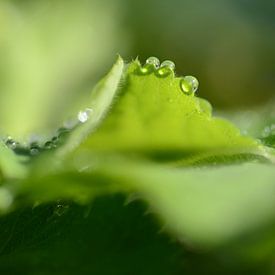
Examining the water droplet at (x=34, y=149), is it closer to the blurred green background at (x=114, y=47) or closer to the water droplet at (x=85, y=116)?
the water droplet at (x=85, y=116)

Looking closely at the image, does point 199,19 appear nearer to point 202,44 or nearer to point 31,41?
point 202,44

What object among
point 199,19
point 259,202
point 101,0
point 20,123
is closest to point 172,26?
point 199,19

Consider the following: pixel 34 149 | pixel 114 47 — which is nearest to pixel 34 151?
pixel 34 149

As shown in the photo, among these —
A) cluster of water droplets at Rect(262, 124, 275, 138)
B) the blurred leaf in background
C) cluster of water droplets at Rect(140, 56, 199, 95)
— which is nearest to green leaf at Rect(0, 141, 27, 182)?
cluster of water droplets at Rect(140, 56, 199, 95)

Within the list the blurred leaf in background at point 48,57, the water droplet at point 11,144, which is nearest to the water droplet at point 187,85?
the water droplet at point 11,144

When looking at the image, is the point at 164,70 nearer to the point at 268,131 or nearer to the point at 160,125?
the point at 160,125

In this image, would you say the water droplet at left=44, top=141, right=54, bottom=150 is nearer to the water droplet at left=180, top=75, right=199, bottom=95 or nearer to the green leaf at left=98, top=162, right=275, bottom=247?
the green leaf at left=98, top=162, right=275, bottom=247

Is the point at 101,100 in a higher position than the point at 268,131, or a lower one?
lower

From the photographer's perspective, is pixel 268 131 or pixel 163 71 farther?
pixel 268 131
